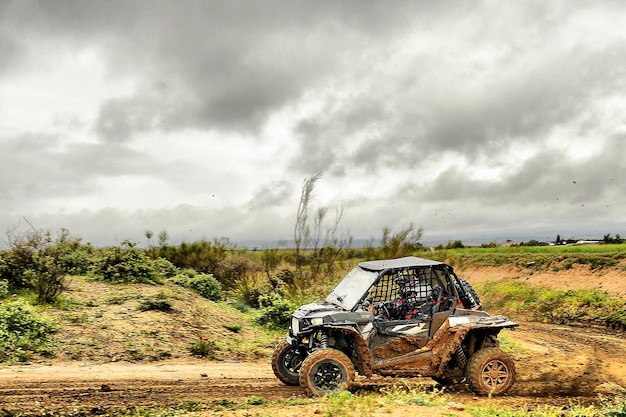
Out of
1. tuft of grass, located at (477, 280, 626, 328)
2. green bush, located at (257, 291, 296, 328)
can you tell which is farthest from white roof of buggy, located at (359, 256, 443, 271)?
tuft of grass, located at (477, 280, 626, 328)

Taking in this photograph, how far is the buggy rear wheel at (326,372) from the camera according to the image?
7.83 m

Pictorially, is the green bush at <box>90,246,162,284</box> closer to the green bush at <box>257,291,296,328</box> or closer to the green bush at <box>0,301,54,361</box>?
the green bush at <box>257,291,296,328</box>

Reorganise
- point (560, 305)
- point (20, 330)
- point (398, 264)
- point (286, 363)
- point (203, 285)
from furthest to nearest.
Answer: point (560, 305), point (203, 285), point (20, 330), point (286, 363), point (398, 264)

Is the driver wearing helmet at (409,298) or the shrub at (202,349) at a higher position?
the driver wearing helmet at (409,298)

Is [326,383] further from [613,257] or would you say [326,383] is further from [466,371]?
[613,257]

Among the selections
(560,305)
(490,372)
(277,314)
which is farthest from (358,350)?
(560,305)

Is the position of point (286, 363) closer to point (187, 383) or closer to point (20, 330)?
point (187, 383)

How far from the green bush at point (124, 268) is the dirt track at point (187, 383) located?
26.3ft

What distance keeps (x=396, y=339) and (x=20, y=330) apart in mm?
8681

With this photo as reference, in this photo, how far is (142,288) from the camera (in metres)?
17.5

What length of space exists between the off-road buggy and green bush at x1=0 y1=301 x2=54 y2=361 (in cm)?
592

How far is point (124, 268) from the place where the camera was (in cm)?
1850

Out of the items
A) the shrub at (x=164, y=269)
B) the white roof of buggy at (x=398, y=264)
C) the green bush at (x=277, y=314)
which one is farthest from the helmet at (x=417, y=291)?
the shrub at (x=164, y=269)

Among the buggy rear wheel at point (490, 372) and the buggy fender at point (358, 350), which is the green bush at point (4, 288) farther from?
the buggy rear wheel at point (490, 372)
